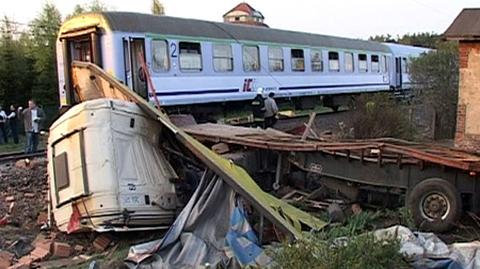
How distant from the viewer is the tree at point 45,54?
85.4 feet

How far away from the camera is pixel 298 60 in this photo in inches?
847

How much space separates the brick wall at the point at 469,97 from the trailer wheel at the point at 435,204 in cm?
486

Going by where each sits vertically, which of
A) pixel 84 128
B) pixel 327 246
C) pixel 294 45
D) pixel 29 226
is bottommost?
pixel 29 226

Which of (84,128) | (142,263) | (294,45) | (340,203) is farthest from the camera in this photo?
(294,45)

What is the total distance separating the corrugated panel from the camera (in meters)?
11.4

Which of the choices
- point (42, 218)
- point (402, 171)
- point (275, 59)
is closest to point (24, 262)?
point (42, 218)

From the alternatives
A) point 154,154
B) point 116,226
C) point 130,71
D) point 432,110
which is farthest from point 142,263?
point 432,110

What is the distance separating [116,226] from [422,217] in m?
3.81

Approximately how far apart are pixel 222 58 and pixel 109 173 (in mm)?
10362

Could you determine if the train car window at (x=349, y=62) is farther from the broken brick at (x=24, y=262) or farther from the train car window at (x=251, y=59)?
the broken brick at (x=24, y=262)

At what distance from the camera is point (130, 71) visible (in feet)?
49.0

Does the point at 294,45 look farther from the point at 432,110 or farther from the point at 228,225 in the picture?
the point at 228,225

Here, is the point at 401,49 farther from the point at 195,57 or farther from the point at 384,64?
the point at 195,57

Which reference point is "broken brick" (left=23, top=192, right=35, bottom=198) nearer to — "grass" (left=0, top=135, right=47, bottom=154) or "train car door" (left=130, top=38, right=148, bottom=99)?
"train car door" (left=130, top=38, right=148, bottom=99)
